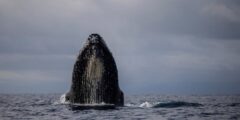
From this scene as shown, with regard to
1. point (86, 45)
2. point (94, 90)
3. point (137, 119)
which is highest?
point (86, 45)

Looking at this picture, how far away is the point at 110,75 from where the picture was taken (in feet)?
88.6

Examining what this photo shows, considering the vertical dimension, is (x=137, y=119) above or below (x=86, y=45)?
below

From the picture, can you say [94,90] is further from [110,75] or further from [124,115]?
[124,115]

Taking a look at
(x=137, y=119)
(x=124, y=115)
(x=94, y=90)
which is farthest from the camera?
(x=94, y=90)

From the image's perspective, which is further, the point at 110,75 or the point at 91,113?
the point at 110,75

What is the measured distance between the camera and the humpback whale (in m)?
26.6

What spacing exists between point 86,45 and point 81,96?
2622mm

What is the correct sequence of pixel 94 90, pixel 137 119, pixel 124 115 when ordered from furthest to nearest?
pixel 94 90, pixel 124 115, pixel 137 119

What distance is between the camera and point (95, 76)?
1046 inches

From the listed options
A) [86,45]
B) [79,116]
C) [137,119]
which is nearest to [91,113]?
[79,116]

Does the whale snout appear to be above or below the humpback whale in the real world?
above

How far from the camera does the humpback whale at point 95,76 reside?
87.2ft

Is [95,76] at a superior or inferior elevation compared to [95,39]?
inferior

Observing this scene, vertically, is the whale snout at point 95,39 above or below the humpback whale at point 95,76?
above
